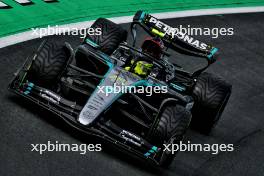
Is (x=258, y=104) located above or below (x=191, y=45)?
below

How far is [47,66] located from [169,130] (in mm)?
2257

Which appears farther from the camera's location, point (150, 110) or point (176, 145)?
point (150, 110)

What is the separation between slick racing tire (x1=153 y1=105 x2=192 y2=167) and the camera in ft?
30.6

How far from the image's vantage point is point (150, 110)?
34.7ft

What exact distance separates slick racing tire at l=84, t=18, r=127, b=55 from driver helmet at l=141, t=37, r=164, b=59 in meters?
1.11

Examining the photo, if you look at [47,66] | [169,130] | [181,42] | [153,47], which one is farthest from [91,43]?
[169,130]

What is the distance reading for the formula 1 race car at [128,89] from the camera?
9.36m

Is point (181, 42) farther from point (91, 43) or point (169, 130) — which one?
point (169, 130)

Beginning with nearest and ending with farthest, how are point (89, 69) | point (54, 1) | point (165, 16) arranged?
1. point (89, 69)
2. point (54, 1)
3. point (165, 16)

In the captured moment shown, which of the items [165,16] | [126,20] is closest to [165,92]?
[126,20]

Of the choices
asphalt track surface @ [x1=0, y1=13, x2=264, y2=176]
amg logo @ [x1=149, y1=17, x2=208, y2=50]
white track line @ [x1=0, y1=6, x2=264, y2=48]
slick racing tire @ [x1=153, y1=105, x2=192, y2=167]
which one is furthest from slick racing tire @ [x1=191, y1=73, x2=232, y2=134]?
white track line @ [x1=0, y1=6, x2=264, y2=48]

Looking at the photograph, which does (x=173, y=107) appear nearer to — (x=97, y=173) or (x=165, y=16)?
(x=97, y=173)

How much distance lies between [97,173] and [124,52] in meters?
2.88

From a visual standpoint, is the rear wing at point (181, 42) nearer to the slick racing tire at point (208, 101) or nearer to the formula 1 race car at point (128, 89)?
the formula 1 race car at point (128, 89)
